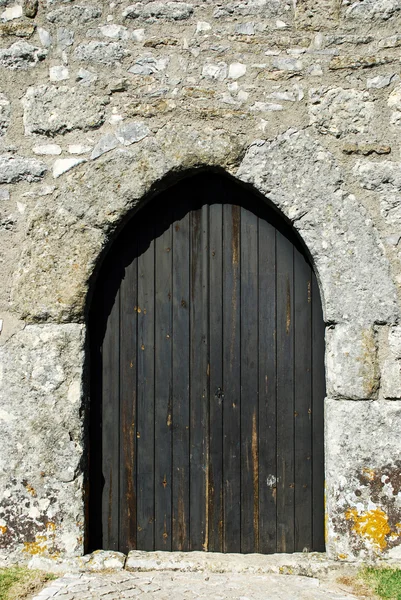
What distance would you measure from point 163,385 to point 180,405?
0.46ft

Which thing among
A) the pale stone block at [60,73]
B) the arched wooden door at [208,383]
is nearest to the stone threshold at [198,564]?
the arched wooden door at [208,383]

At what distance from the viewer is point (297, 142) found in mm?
2893

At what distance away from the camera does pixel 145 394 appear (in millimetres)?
3078

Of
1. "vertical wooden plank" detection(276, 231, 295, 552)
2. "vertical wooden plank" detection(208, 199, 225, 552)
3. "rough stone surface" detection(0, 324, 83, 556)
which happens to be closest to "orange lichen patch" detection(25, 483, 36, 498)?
"rough stone surface" detection(0, 324, 83, 556)

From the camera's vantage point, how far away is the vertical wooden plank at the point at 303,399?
303 centimetres

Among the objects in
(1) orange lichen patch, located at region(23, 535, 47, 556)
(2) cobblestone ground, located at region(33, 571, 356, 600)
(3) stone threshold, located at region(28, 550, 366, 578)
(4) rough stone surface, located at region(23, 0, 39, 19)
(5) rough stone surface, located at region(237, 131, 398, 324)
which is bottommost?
(2) cobblestone ground, located at region(33, 571, 356, 600)

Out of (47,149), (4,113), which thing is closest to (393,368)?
(47,149)

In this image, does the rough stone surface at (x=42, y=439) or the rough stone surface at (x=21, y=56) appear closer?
the rough stone surface at (x=42, y=439)

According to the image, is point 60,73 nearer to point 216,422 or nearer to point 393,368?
point 216,422

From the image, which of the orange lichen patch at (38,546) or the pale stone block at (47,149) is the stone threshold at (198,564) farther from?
the pale stone block at (47,149)

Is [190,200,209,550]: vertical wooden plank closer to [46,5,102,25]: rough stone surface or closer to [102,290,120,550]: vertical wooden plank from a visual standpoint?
[102,290,120,550]: vertical wooden plank

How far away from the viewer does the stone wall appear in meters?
2.82

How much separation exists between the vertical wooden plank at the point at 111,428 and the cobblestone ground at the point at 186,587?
1.13 ft

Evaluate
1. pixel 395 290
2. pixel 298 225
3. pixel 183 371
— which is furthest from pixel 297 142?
pixel 183 371
